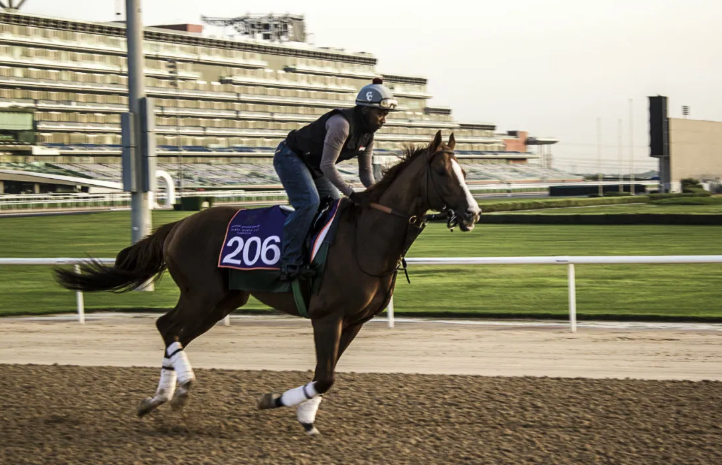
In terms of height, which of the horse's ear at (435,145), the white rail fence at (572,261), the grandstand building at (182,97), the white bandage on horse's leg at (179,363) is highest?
the grandstand building at (182,97)

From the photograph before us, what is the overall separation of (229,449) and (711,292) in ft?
25.6

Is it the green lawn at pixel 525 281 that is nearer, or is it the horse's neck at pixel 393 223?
the horse's neck at pixel 393 223

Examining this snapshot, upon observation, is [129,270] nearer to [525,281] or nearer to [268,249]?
[268,249]

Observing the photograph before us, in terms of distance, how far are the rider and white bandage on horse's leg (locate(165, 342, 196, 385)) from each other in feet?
2.36

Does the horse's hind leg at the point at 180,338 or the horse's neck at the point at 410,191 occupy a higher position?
the horse's neck at the point at 410,191

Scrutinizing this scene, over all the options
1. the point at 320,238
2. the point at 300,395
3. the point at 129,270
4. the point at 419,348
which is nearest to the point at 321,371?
the point at 300,395

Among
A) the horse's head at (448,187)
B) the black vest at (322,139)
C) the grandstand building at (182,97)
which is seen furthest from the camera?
the grandstand building at (182,97)

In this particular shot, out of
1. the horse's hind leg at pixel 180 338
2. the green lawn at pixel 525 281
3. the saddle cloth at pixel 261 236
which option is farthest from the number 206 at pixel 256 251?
the green lawn at pixel 525 281

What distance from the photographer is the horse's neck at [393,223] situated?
4641 mm

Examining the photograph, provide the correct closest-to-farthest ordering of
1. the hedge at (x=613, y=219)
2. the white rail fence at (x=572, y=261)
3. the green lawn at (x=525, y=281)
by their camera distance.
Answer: the white rail fence at (x=572, y=261) → the green lawn at (x=525, y=281) → the hedge at (x=613, y=219)

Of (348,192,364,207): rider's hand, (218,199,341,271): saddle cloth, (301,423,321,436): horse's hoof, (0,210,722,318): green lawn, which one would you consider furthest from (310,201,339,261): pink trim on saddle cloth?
(0,210,722,318): green lawn

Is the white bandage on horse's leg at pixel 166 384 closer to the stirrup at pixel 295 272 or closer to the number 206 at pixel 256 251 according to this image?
the number 206 at pixel 256 251

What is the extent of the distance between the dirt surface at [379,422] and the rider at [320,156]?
2.84 ft

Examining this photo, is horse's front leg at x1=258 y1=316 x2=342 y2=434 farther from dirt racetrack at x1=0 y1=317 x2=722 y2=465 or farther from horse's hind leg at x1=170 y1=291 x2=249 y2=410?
horse's hind leg at x1=170 y1=291 x2=249 y2=410
